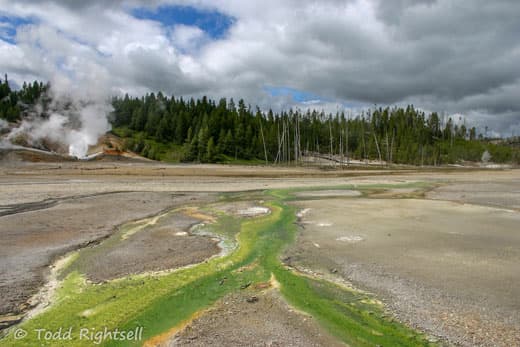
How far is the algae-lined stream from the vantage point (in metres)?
6.15

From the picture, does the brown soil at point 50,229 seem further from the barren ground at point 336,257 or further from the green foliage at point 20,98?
the green foliage at point 20,98

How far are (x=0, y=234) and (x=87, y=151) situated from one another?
72983mm

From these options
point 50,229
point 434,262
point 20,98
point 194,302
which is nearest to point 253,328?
point 194,302

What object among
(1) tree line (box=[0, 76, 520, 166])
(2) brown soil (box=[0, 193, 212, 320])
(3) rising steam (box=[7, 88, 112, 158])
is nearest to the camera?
(2) brown soil (box=[0, 193, 212, 320])

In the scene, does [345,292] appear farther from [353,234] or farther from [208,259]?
[353,234]

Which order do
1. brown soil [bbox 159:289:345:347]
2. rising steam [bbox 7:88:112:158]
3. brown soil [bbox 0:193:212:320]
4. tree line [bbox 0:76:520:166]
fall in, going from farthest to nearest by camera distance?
tree line [bbox 0:76:520:166], rising steam [bbox 7:88:112:158], brown soil [bbox 0:193:212:320], brown soil [bbox 159:289:345:347]

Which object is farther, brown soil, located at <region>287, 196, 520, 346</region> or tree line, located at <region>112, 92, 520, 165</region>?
tree line, located at <region>112, 92, 520, 165</region>

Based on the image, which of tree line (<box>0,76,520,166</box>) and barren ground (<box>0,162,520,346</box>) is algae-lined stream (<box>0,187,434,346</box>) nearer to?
barren ground (<box>0,162,520,346</box>)

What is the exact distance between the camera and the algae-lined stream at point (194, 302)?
20.2 ft

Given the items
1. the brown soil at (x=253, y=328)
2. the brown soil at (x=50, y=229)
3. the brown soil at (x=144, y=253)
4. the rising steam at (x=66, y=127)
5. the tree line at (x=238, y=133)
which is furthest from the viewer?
the tree line at (x=238, y=133)

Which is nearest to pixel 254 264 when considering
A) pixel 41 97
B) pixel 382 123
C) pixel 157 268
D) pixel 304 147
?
pixel 157 268

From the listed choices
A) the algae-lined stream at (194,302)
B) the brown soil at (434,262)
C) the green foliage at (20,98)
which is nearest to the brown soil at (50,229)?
the algae-lined stream at (194,302)

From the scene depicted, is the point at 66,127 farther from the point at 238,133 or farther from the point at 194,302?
the point at 194,302

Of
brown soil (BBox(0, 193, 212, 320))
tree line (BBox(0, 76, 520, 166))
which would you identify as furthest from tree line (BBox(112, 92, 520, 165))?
brown soil (BBox(0, 193, 212, 320))
